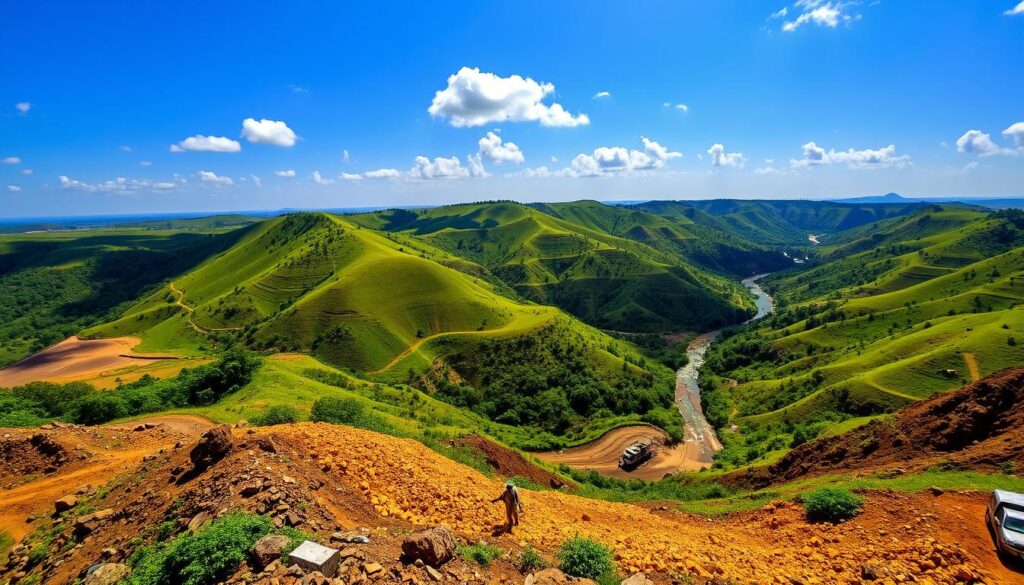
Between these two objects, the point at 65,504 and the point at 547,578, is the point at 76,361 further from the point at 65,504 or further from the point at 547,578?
the point at 547,578

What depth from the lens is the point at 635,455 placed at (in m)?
64.0

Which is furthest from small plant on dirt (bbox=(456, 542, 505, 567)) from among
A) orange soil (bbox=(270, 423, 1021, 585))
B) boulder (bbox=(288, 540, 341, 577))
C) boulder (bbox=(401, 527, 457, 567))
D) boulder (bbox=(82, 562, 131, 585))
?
boulder (bbox=(82, 562, 131, 585))

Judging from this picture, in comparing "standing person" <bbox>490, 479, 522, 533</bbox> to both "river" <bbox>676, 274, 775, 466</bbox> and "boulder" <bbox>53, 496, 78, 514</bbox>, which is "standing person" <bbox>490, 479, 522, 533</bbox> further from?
"river" <bbox>676, 274, 775, 466</bbox>

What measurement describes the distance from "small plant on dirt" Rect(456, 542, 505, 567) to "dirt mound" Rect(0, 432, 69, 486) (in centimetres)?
2642

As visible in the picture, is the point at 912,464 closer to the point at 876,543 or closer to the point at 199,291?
the point at 876,543

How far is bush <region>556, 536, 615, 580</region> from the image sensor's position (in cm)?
1388

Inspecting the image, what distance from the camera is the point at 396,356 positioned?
101 metres

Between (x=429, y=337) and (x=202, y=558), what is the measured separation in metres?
99.6

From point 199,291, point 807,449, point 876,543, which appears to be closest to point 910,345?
point 807,449

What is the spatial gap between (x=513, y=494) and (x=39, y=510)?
73.4 ft

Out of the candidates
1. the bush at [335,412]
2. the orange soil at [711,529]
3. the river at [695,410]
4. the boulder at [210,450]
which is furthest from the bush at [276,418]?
the river at [695,410]

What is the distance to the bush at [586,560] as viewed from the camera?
45.5 feet

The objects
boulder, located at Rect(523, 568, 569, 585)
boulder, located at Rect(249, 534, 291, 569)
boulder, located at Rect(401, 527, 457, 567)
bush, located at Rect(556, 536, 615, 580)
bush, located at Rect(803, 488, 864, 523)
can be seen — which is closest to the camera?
boulder, located at Rect(249, 534, 291, 569)

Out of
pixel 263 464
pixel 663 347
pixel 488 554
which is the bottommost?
pixel 663 347
